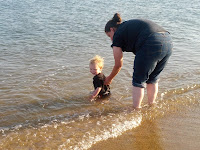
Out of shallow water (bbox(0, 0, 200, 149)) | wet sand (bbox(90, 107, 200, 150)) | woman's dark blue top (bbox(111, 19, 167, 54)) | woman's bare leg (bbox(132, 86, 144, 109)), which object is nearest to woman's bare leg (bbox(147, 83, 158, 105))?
shallow water (bbox(0, 0, 200, 149))

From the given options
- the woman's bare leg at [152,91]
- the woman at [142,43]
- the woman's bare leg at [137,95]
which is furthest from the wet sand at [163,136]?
the woman at [142,43]

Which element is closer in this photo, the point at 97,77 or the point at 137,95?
the point at 137,95

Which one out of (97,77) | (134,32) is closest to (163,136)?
Result: (134,32)

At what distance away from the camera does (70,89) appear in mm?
5500

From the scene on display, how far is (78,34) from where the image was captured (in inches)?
399

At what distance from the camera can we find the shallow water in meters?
3.71

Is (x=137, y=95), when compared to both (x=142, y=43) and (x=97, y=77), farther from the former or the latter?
(x=97, y=77)

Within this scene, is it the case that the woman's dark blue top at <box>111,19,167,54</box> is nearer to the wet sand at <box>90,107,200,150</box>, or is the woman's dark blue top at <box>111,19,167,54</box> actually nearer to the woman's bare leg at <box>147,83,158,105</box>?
the woman's bare leg at <box>147,83,158,105</box>

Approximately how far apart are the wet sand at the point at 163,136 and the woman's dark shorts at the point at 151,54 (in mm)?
751

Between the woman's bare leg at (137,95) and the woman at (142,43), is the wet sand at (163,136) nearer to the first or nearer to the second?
the woman's bare leg at (137,95)

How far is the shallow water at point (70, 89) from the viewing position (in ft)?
12.2

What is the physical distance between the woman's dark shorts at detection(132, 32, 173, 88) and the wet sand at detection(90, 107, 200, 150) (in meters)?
0.75

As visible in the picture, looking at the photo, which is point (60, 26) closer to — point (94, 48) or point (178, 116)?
point (94, 48)

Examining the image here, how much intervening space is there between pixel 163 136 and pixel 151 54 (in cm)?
121
